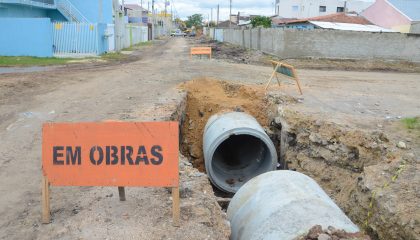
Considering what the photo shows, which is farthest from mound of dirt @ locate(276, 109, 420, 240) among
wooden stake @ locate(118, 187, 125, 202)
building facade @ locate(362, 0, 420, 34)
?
building facade @ locate(362, 0, 420, 34)

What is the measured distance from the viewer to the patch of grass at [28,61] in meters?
20.6

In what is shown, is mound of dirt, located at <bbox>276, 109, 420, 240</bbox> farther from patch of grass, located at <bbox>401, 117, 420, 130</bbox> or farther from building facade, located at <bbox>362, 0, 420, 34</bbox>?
building facade, located at <bbox>362, 0, 420, 34</bbox>

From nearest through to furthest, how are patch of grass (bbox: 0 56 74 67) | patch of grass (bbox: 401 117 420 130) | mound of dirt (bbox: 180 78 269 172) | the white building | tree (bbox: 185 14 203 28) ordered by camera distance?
patch of grass (bbox: 401 117 420 130), mound of dirt (bbox: 180 78 269 172), patch of grass (bbox: 0 56 74 67), the white building, tree (bbox: 185 14 203 28)

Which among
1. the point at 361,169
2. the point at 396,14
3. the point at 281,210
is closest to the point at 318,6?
the point at 396,14

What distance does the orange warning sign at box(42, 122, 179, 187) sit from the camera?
4375 mm

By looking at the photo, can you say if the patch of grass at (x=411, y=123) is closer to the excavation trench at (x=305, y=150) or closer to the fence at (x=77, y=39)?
the excavation trench at (x=305, y=150)

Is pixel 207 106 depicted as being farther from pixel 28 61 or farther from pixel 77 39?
pixel 77 39

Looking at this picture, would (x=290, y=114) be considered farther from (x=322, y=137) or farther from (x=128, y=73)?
(x=128, y=73)

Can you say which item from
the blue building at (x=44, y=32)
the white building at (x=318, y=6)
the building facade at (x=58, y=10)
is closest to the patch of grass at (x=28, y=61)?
the blue building at (x=44, y=32)

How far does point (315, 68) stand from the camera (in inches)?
879

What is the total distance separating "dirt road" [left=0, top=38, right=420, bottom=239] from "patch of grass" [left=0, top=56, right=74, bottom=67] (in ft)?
10.3

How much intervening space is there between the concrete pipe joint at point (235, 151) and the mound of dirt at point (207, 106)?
66cm

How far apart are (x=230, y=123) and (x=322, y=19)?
98.5 ft

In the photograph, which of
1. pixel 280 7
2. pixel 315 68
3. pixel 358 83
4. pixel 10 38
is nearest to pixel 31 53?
pixel 10 38
